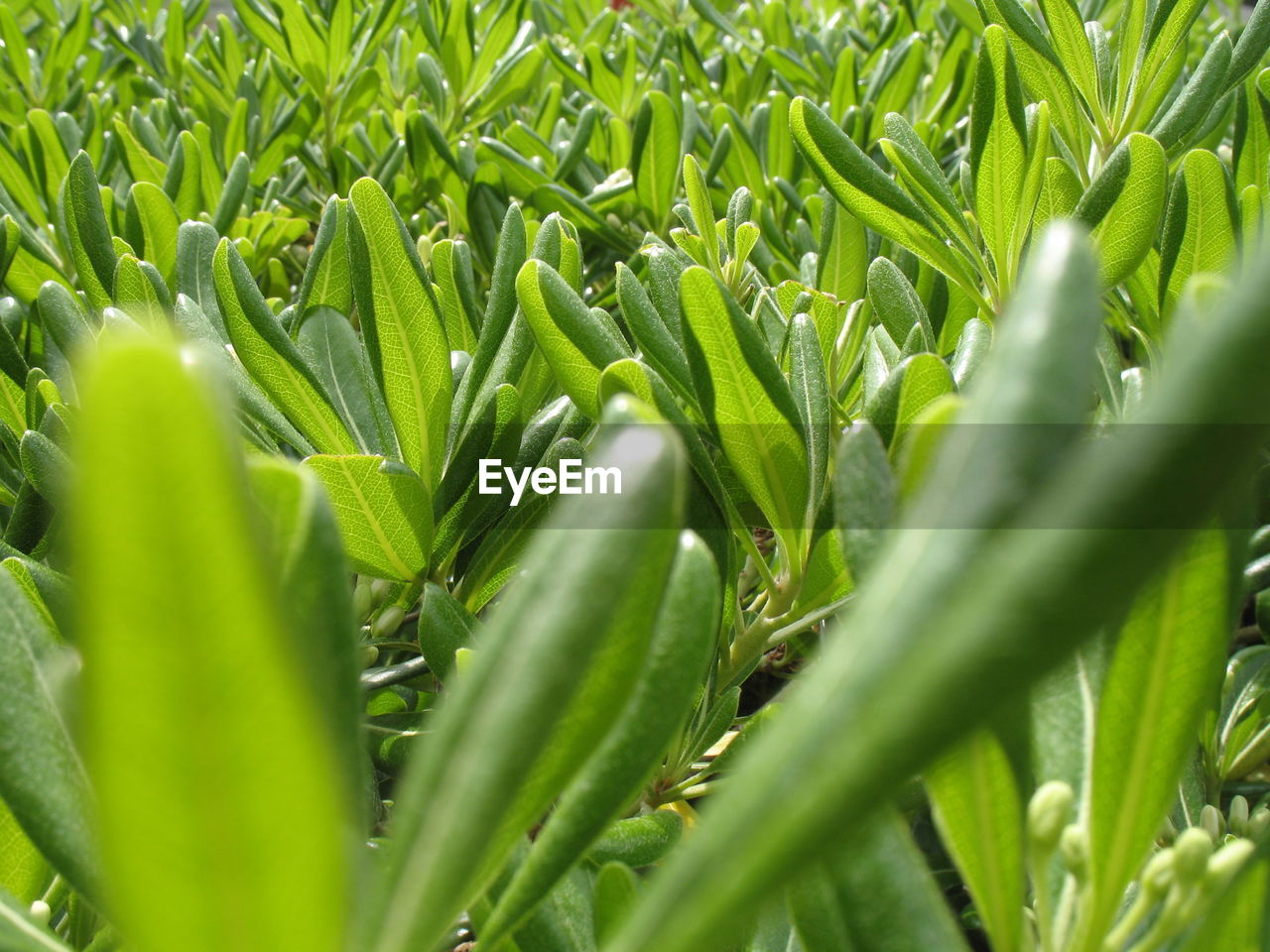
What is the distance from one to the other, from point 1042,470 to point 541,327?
59 cm

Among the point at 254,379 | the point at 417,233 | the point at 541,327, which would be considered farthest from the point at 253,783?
the point at 417,233

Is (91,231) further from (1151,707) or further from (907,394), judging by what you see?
(1151,707)

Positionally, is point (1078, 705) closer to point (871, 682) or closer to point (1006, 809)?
point (1006, 809)

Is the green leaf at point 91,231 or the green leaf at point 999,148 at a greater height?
the green leaf at point 999,148

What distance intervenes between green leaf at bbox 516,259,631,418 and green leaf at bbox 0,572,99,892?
0.44m

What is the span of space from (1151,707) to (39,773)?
0.52m

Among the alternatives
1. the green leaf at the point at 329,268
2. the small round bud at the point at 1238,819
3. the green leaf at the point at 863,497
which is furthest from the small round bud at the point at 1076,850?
the green leaf at the point at 329,268

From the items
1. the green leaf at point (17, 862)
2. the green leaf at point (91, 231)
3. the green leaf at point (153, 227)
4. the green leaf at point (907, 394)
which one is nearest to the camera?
A: the green leaf at point (17, 862)

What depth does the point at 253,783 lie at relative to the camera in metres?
0.30

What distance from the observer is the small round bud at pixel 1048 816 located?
1.44ft

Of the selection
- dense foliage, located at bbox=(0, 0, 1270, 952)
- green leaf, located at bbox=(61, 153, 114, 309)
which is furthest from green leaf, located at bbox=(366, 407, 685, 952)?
green leaf, located at bbox=(61, 153, 114, 309)

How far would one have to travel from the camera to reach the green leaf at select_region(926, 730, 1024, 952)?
0.47 m

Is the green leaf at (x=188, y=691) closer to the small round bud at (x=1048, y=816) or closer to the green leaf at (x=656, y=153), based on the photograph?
the small round bud at (x=1048, y=816)

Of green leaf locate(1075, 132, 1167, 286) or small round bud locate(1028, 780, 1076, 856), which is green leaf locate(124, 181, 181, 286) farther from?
small round bud locate(1028, 780, 1076, 856)
